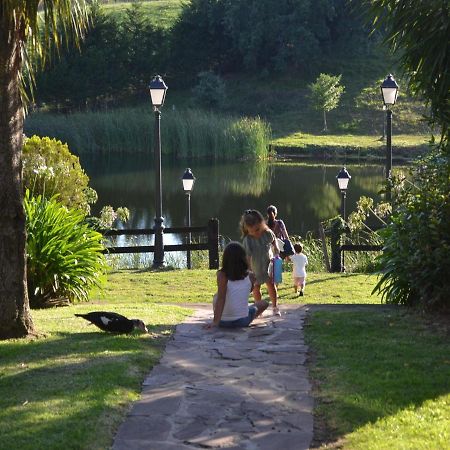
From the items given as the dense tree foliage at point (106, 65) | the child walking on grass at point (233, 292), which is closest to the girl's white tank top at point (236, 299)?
the child walking on grass at point (233, 292)

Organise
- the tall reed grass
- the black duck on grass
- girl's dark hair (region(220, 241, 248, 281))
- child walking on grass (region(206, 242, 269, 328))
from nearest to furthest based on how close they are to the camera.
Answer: the black duck on grass
child walking on grass (region(206, 242, 269, 328))
girl's dark hair (region(220, 241, 248, 281))
the tall reed grass

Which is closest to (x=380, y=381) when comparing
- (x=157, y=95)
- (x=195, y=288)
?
(x=195, y=288)

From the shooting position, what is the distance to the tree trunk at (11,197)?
9469 millimetres

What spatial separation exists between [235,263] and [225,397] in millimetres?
3164

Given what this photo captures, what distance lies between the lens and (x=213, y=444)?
252 inches

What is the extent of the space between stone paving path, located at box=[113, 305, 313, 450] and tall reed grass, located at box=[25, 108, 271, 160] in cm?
4371

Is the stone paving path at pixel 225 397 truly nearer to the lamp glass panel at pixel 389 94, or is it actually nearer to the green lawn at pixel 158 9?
the lamp glass panel at pixel 389 94

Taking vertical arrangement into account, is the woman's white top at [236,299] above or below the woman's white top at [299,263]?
above

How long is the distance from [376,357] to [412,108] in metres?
59.6

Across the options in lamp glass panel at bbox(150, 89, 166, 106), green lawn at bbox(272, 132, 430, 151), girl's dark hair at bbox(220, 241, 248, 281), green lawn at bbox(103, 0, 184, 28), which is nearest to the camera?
girl's dark hair at bbox(220, 241, 248, 281)

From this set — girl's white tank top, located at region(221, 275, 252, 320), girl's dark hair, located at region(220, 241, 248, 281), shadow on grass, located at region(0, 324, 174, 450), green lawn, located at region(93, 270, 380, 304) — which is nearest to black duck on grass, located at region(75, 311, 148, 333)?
shadow on grass, located at region(0, 324, 174, 450)

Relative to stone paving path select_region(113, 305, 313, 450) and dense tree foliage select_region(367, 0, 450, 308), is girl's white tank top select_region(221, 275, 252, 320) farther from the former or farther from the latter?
dense tree foliage select_region(367, 0, 450, 308)

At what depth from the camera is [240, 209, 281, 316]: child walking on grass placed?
455 inches

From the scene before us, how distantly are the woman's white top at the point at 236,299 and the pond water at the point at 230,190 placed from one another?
18.5m
